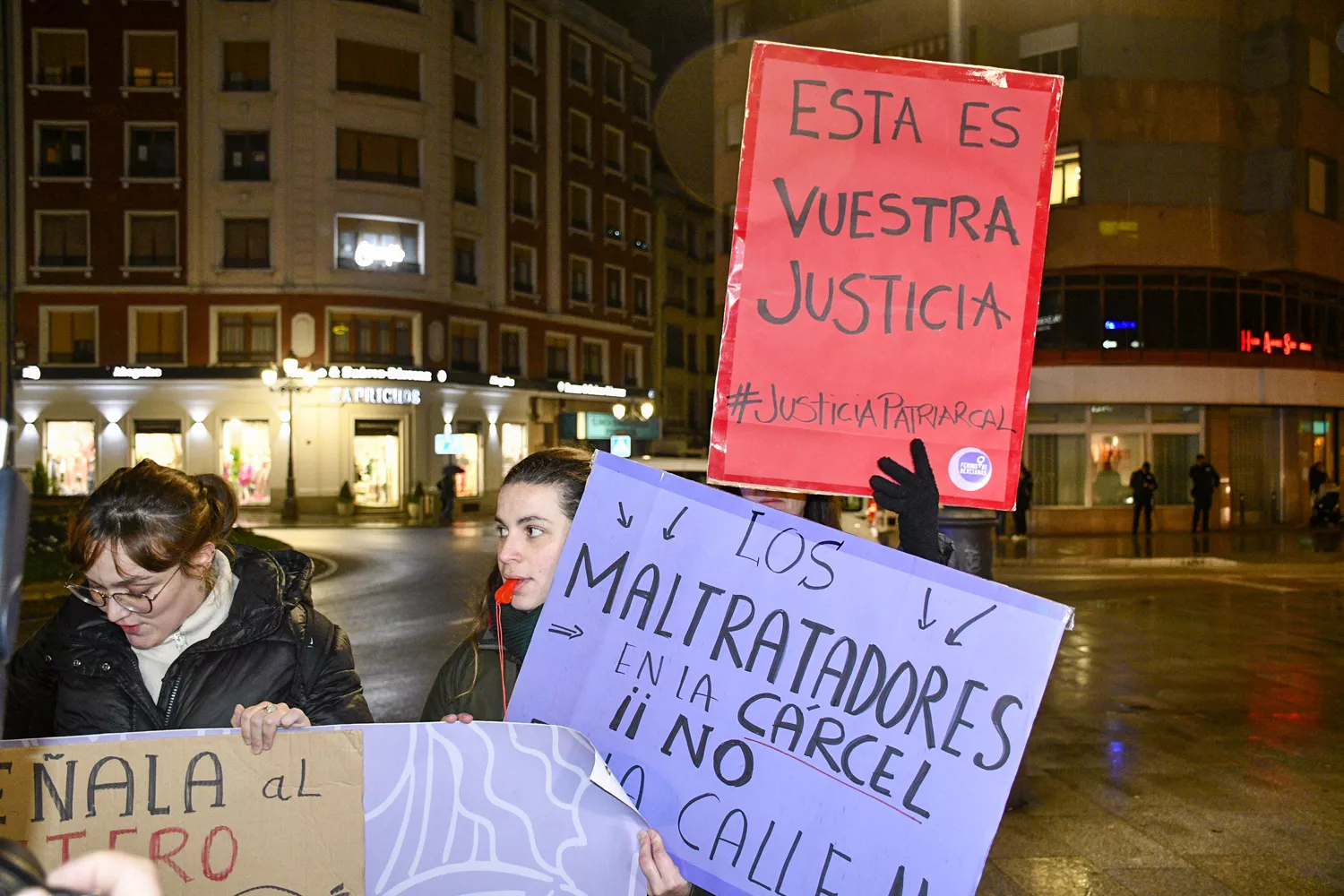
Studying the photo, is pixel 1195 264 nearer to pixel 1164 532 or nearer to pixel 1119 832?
pixel 1164 532

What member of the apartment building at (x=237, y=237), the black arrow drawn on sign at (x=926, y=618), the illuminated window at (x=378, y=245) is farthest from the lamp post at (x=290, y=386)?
the black arrow drawn on sign at (x=926, y=618)

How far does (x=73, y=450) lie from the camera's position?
123ft

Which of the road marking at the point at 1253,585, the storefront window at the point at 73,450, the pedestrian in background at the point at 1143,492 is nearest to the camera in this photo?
the road marking at the point at 1253,585

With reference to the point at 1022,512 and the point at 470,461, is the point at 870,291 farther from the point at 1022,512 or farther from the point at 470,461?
the point at 470,461

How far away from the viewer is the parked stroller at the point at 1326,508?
86.7ft

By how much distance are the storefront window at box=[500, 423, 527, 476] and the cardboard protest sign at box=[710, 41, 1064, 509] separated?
3984cm

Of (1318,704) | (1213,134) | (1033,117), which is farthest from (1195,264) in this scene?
(1033,117)

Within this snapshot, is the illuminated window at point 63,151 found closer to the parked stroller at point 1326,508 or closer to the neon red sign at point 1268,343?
the neon red sign at point 1268,343

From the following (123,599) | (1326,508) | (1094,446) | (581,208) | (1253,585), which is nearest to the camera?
(123,599)

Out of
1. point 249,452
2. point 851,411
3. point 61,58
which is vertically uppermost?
point 61,58

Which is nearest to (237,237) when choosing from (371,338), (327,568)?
(371,338)

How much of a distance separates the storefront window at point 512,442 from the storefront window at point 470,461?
1371 millimetres

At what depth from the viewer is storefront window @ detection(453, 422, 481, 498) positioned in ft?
132

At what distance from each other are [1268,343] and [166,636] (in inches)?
1168
